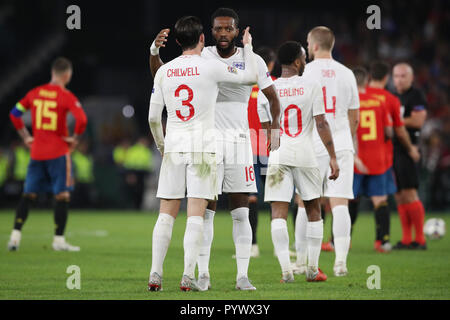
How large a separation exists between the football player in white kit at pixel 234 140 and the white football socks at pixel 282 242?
51 cm

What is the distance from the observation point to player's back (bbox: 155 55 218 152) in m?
6.64

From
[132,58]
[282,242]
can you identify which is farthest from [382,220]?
[132,58]

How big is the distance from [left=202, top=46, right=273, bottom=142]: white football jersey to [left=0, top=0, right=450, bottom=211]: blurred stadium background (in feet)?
46.5

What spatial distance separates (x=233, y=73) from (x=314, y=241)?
2.00 m

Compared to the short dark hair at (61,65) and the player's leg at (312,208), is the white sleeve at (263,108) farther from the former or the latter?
the short dark hair at (61,65)

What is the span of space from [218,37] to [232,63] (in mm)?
280

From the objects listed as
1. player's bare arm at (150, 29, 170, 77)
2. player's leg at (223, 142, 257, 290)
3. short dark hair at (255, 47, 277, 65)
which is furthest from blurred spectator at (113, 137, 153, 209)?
player's leg at (223, 142, 257, 290)

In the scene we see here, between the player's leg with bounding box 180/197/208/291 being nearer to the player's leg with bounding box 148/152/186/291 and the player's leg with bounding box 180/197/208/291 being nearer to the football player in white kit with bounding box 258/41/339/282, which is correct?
the player's leg with bounding box 148/152/186/291

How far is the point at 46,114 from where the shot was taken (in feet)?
Result: 37.1

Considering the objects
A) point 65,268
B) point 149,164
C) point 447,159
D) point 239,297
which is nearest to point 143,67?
point 149,164

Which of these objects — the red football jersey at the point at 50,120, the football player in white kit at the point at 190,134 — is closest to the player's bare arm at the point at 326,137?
the football player in white kit at the point at 190,134
